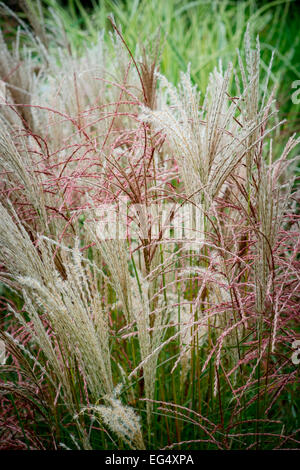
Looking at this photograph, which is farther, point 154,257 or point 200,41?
point 200,41

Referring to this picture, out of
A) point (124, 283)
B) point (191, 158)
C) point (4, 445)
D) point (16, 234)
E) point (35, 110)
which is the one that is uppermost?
point (35, 110)

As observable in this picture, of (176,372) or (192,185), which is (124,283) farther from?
(176,372)

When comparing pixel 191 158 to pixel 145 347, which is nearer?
pixel 191 158

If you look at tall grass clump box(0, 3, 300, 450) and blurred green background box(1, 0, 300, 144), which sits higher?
blurred green background box(1, 0, 300, 144)

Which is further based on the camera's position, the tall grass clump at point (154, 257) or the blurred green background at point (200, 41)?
the blurred green background at point (200, 41)

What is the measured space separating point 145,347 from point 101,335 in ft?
0.31

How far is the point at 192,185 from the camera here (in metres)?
0.80

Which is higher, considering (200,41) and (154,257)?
(200,41)

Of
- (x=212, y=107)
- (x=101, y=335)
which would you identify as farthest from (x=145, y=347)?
(x=212, y=107)

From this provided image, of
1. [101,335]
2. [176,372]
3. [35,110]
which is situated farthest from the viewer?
[35,110]

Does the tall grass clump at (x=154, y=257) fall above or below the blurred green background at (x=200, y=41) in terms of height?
below

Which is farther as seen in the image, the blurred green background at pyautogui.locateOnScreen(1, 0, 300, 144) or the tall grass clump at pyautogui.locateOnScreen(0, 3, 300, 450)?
the blurred green background at pyautogui.locateOnScreen(1, 0, 300, 144)

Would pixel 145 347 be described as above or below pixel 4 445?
above
